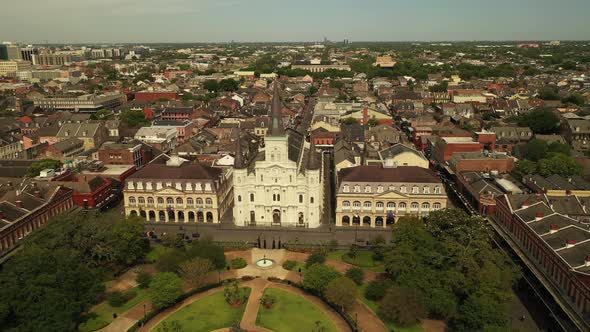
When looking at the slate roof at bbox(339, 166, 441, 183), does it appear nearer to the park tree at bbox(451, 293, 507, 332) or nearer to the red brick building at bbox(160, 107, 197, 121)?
the park tree at bbox(451, 293, 507, 332)

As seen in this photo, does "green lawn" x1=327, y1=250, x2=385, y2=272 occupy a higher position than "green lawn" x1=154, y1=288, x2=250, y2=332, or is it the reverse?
"green lawn" x1=154, y1=288, x2=250, y2=332

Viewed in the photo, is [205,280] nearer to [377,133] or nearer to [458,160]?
[458,160]

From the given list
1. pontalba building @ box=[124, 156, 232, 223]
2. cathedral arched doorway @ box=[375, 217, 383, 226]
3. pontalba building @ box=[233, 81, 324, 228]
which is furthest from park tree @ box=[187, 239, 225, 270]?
cathedral arched doorway @ box=[375, 217, 383, 226]

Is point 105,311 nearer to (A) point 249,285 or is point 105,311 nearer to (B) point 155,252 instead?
(B) point 155,252

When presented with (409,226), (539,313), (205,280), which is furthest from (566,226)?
(205,280)

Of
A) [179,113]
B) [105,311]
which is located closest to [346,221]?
Answer: [105,311]

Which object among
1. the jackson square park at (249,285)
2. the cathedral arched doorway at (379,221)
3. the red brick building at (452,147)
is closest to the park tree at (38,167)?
the jackson square park at (249,285)
